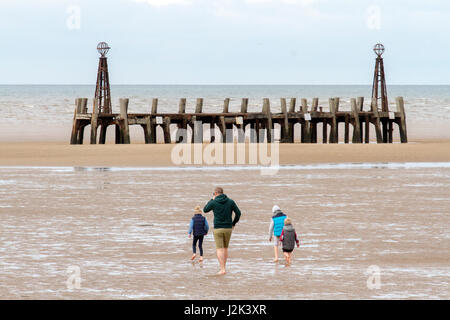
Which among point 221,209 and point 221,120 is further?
point 221,120

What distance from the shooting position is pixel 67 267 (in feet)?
41.7

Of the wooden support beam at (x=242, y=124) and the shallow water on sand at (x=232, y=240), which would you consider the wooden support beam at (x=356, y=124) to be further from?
the shallow water on sand at (x=232, y=240)

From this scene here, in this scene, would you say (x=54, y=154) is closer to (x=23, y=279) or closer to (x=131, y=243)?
(x=131, y=243)

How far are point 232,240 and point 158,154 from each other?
1968cm

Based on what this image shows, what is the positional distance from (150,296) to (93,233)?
505cm

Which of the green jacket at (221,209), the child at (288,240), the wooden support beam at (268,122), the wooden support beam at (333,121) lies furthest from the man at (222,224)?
the wooden support beam at (333,121)

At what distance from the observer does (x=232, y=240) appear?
591 inches

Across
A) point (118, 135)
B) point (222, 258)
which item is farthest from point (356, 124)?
point (222, 258)

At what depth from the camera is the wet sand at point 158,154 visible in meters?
32.2

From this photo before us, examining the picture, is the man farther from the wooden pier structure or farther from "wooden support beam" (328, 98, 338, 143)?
"wooden support beam" (328, 98, 338, 143)

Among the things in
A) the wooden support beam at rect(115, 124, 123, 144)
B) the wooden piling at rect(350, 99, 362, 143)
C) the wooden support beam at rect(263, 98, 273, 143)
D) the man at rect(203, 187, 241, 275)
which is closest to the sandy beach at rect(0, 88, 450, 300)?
the man at rect(203, 187, 241, 275)

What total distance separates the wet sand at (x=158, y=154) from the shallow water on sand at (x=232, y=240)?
600cm

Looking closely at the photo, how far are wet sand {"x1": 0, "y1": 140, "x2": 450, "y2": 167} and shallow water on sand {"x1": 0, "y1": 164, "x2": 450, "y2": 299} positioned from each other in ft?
19.7

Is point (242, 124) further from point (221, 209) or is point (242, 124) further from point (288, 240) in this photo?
point (221, 209)
